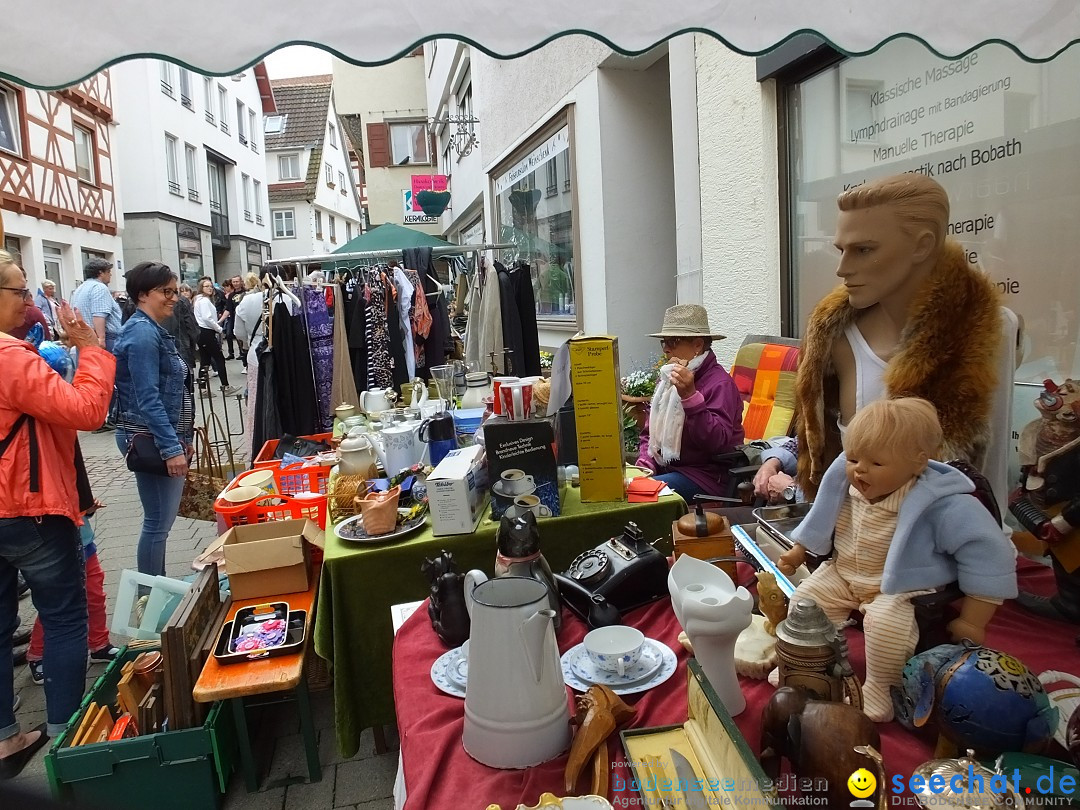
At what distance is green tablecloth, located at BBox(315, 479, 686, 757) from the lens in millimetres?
2330

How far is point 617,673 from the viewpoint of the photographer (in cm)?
150

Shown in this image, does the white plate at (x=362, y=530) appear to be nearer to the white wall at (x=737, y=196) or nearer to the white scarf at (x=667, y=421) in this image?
the white scarf at (x=667, y=421)

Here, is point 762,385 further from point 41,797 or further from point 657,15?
point 41,797

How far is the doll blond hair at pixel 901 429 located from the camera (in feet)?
4.18

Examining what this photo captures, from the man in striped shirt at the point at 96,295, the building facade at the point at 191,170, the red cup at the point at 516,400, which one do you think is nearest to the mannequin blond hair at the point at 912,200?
the red cup at the point at 516,400

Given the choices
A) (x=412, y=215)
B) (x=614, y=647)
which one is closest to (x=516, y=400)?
(x=614, y=647)

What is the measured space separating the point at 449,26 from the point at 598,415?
1.26 m

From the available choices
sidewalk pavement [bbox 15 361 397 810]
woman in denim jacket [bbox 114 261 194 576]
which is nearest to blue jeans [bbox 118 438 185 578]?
woman in denim jacket [bbox 114 261 194 576]

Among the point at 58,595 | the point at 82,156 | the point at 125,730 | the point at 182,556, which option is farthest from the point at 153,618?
the point at 82,156

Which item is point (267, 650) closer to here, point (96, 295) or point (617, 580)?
point (617, 580)

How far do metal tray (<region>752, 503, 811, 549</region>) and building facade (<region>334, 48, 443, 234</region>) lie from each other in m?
21.5

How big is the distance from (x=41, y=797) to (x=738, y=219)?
4.81m

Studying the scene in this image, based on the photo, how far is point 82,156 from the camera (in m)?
15.4

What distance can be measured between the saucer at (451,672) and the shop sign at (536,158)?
6687mm
